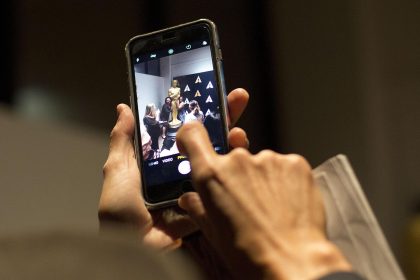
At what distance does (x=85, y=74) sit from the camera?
166cm

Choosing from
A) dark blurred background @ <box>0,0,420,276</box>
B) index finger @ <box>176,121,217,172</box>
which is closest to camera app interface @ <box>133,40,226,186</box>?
index finger @ <box>176,121,217,172</box>

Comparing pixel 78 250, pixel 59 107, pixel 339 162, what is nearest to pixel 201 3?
pixel 59 107

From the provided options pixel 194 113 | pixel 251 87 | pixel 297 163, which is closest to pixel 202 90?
pixel 194 113

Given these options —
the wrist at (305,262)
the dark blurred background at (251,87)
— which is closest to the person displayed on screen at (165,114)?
the wrist at (305,262)

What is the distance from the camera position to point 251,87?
1.79 meters

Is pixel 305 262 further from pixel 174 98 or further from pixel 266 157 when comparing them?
pixel 174 98

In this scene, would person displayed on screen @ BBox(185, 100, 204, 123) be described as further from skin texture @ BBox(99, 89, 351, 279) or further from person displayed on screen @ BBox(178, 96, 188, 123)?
skin texture @ BBox(99, 89, 351, 279)

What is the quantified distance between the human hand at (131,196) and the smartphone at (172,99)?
2cm

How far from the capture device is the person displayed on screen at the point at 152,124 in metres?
0.71

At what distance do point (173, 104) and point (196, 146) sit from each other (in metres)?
0.23

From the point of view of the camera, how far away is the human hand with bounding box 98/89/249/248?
69 centimetres

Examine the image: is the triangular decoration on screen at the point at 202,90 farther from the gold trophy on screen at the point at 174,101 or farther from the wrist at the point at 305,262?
the wrist at the point at 305,262

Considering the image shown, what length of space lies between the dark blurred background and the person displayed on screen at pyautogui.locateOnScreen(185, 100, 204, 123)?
29.3 inches

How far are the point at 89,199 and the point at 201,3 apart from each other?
64 centimetres
